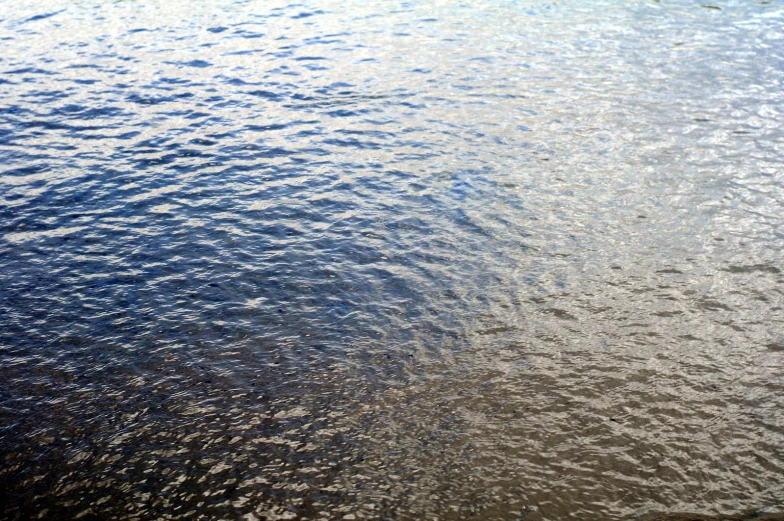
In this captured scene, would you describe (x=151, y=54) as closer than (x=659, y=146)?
No

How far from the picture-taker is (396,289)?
8086mm

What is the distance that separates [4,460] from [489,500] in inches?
154

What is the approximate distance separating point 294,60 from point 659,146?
865 cm

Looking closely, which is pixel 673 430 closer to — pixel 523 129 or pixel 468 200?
pixel 468 200

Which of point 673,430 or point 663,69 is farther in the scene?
point 663,69

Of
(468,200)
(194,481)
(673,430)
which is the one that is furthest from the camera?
(468,200)

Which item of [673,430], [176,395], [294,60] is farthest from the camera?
[294,60]

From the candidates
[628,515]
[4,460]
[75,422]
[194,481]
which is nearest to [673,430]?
[628,515]

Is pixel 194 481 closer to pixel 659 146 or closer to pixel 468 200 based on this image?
pixel 468 200

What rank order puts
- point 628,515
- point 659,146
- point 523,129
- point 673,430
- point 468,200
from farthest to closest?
point 523,129, point 659,146, point 468,200, point 673,430, point 628,515

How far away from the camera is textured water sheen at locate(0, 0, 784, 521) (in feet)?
18.4

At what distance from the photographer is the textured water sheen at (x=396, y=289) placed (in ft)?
18.4

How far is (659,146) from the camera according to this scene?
37.6 feet

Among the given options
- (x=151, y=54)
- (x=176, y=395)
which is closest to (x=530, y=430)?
(x=176, y=395)
